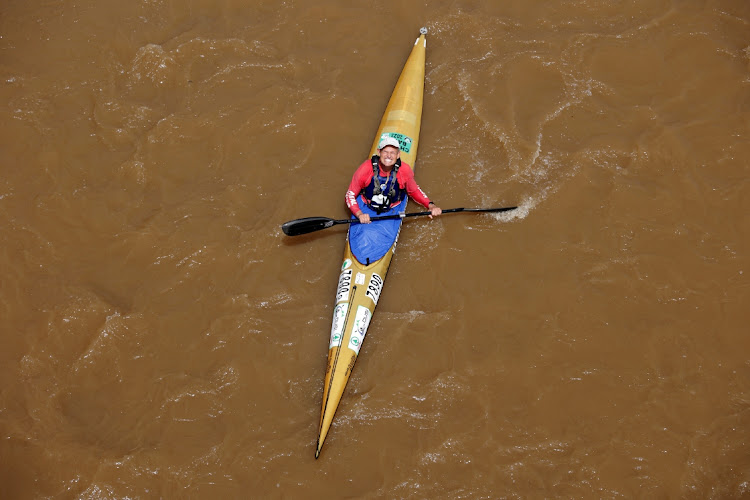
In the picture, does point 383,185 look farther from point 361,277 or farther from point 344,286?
point 344,286

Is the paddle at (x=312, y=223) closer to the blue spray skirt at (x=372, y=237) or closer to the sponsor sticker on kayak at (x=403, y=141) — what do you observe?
the blue spray skirt at (x=372, y=237)

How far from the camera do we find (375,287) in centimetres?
498

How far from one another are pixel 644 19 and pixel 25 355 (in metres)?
7.18

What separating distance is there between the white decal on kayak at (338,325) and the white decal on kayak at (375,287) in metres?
0.23

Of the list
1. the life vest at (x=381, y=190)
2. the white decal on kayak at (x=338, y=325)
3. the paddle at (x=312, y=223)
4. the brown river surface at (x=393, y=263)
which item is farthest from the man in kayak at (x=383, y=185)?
the white decal on kayak at (x=338, y=325)

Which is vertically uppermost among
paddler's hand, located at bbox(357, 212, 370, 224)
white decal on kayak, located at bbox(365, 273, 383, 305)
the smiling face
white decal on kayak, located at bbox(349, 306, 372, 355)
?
the smiling face

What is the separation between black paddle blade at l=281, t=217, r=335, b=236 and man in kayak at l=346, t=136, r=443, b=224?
0.86ft

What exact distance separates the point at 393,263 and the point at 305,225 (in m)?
0.87

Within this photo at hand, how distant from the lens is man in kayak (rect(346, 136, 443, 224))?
5137mm

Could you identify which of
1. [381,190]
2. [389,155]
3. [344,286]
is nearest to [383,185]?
[381,190]

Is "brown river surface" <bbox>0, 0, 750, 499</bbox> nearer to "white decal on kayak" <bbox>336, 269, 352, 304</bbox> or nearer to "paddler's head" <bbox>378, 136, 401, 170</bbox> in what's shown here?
"white decal on kayak" <bbox>336, 269, 352, 304</bbox>

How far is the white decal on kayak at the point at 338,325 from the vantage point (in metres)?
4.73

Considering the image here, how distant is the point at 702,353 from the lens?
4863 mm

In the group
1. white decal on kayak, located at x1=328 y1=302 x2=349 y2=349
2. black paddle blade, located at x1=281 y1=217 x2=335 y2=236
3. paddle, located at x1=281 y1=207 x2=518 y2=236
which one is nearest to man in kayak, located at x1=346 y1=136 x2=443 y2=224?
paddle, located at x1=281 y1=207 x2=518 y2=236
